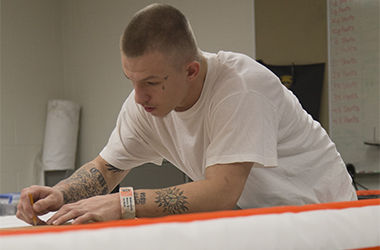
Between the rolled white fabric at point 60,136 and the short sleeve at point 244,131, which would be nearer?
the short sleeve at point 244,131

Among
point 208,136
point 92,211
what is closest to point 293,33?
point 208,136

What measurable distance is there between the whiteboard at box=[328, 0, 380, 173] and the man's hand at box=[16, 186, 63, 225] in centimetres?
240

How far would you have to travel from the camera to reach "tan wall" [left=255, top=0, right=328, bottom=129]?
332 centimetres

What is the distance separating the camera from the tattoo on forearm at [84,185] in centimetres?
137

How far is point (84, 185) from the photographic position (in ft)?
4.73

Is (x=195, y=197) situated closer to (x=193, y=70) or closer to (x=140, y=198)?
(x=140, y=198)

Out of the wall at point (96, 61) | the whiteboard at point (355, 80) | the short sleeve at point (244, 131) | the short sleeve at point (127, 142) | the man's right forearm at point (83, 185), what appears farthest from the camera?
the wall at point (96, 61)

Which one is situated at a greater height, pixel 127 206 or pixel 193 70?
pixel 193 70

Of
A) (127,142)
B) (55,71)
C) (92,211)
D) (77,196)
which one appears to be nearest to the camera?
(92,211)

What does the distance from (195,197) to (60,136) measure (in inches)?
132

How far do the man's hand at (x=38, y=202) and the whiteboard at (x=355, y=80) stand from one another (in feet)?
7.88

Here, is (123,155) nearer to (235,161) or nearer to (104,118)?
(235,161)

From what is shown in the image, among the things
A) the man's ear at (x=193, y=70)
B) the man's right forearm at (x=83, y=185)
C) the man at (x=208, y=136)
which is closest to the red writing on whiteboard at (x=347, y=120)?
the man at (x=208, y=136)

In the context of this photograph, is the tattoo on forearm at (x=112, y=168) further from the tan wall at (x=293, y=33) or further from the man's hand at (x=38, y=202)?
the tan wall at (x=293, y=33)
